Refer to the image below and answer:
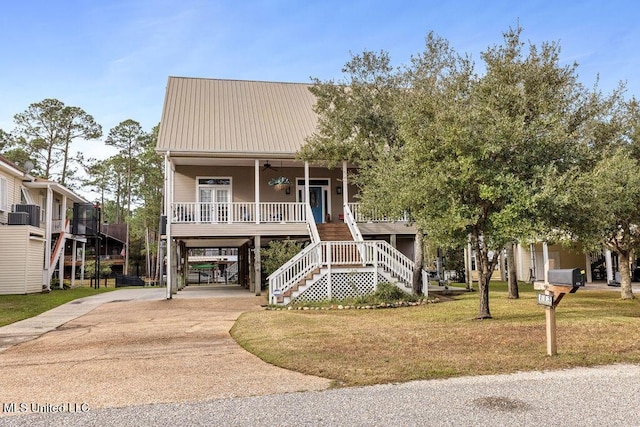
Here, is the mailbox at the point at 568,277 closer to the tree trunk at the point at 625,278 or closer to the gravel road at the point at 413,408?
the gravel road at the point at 413,408

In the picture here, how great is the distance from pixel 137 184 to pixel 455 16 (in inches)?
1703

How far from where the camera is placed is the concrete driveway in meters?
4.97

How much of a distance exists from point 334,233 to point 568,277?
425 inches

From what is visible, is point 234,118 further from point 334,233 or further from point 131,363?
point 131,363

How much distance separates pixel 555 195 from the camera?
29.9ft

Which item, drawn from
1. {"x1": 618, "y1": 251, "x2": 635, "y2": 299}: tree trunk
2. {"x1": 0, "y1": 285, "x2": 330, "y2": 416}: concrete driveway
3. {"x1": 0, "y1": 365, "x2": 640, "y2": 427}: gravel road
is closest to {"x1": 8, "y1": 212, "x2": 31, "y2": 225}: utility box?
{"x1": 0, "y1": 285, "x2": 330, "y2": 416}: concrete driveway

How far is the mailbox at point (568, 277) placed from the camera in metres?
6.18

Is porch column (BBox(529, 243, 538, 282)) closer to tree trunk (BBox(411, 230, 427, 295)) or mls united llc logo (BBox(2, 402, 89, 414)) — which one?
tree trunk (BBox(411, 230, 427, 295))

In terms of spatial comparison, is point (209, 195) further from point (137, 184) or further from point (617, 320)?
point (137, 184)

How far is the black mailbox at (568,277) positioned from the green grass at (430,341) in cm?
97

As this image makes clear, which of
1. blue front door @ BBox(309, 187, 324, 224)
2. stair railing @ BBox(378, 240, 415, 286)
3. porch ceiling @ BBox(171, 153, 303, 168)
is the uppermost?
porch ceiling @ BBox(171, 153, 303, 168)

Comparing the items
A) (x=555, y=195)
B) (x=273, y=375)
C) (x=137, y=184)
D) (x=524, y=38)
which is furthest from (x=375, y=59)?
(x=137, y=184)

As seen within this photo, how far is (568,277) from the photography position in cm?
624

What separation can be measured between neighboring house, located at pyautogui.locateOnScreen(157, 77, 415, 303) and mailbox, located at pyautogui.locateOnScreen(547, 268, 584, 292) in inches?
317
